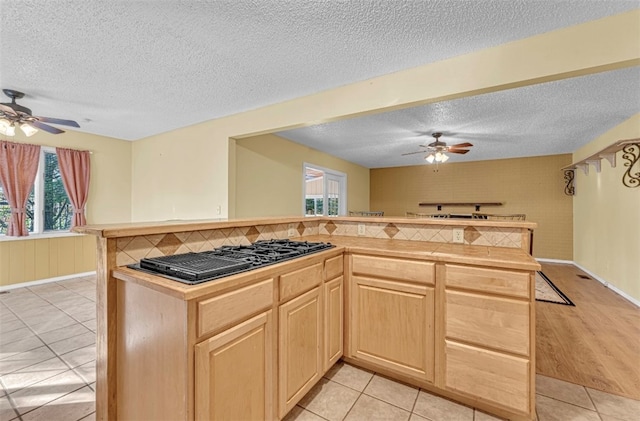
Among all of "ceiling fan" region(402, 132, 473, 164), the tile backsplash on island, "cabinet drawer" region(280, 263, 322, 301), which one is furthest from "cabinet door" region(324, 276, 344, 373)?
"ceiling fan" region(402, 132, 473, 164)

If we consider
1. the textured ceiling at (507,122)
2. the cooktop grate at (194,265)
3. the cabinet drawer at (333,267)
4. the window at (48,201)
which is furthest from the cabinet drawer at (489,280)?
the window at (48,201)

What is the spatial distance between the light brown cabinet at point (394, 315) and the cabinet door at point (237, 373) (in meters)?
0.80

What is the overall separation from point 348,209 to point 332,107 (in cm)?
433

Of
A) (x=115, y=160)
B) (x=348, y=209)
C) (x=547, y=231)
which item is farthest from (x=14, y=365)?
(x=547, y=231)

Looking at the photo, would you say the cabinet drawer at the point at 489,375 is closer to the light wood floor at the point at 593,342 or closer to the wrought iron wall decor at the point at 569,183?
the light wood floor at the point at 593,342

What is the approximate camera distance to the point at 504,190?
6.66 meters

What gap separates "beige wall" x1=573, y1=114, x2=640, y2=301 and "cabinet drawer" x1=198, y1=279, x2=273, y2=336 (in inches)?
185

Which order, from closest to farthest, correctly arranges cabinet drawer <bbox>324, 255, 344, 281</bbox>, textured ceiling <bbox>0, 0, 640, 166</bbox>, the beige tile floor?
the beige tile floor, textured ceiling <bbox>0, 0, 640, 166</bbox>, cabinet drawer <bbox>324, 255, 344, 281</bbox>

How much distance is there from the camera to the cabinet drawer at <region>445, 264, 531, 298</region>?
150 cm

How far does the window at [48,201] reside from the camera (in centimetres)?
420

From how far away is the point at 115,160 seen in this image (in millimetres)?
4957

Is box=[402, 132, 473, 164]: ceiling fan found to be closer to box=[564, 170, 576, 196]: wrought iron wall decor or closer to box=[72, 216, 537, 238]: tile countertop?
box=[72, 216, 537, 238]: tile countertop

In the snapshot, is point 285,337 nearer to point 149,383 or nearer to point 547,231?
point 149,383

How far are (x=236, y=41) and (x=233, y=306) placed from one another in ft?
6.42
